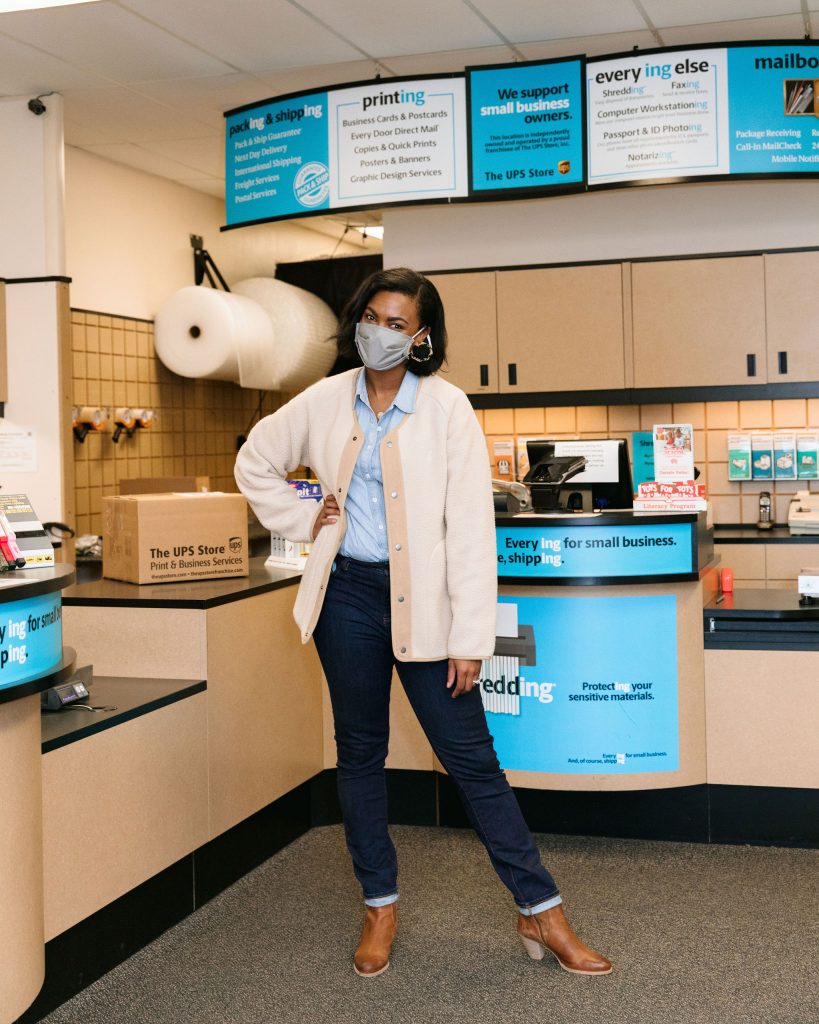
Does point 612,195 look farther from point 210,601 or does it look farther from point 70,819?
point 70,819

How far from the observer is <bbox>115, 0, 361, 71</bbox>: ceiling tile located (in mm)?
4219

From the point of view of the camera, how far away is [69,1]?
13.4ft

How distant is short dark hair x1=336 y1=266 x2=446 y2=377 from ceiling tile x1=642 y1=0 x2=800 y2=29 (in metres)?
2.21

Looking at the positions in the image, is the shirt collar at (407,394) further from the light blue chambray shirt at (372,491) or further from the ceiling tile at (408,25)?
the ceiling tile at (408,25)

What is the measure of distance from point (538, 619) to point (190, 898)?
1310 mm

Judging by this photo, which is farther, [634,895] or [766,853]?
[766,853]

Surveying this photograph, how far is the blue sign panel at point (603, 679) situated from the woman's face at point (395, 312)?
1.25m

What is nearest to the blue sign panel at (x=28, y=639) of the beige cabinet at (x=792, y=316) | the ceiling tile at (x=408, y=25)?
the ceiling tile at (x=408, y=25)

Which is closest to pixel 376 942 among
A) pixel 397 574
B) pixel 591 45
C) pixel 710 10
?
pixel 397 574

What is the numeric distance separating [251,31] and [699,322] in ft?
7.94

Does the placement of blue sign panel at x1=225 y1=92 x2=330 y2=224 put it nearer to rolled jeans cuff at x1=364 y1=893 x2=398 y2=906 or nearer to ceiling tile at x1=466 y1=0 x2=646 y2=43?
ceiling tile at x1=466 y1=0 x2=646 y2=43

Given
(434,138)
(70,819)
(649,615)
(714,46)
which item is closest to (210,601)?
(70,819)

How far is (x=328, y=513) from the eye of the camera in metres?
2.71

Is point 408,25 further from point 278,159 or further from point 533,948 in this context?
point 533,948
